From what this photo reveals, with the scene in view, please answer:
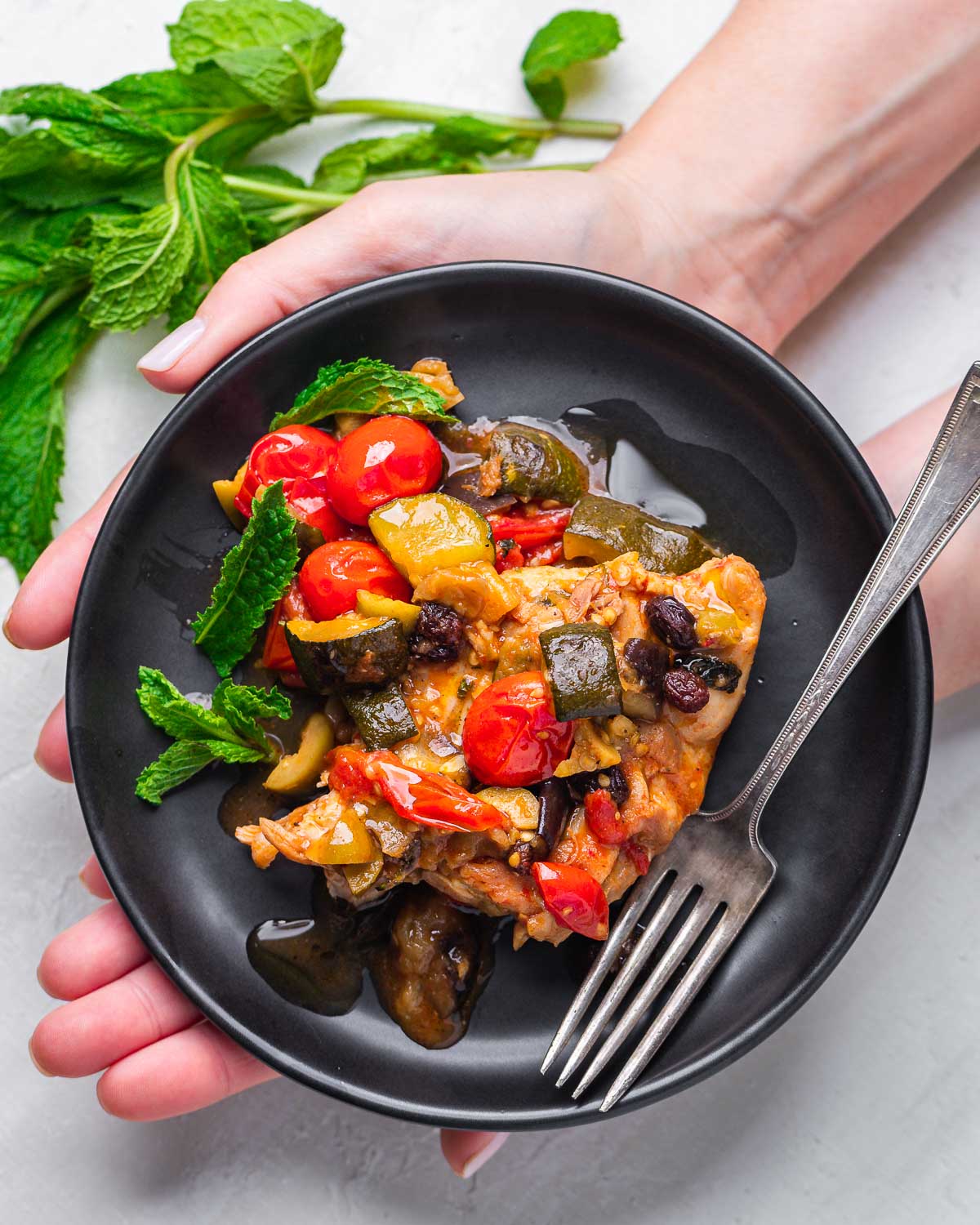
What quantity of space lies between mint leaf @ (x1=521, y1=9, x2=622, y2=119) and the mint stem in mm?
131

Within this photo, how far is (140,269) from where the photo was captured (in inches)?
170

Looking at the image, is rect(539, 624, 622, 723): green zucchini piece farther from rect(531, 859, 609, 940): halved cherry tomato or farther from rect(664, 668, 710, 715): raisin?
rect(531, 859, 609, 940): halved cherry tomato

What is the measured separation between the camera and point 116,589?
3.95m

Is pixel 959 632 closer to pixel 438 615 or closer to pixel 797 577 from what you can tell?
pixel 797 577

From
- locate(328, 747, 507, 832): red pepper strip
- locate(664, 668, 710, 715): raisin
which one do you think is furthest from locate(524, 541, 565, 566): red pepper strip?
locate(328, 747, 507, 832): red pepper strip

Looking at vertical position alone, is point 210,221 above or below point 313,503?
above

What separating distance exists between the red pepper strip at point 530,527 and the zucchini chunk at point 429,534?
19cm

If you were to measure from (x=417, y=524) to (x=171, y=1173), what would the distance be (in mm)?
3012

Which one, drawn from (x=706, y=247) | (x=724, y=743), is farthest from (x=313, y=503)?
(x=706, y=247)

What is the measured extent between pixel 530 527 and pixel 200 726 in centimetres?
133

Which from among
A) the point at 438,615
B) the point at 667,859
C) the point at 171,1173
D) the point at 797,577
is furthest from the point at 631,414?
the point at 171,1173

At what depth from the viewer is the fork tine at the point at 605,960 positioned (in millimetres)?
3760

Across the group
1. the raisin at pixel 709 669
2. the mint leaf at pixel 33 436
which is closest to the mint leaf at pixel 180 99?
the mint leaf at pixel 33 436

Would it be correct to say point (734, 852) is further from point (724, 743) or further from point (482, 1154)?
point (482, 1154)
